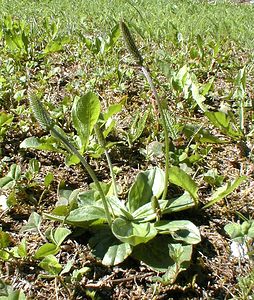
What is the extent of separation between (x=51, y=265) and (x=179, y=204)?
21.2 inches

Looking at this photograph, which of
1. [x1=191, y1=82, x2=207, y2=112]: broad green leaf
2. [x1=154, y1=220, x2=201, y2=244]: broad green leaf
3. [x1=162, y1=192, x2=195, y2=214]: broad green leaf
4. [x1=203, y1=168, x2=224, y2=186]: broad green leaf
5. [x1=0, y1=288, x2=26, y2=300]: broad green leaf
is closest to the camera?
[x1=0, y1=288, x2=26, y2=300]: broad green leaf

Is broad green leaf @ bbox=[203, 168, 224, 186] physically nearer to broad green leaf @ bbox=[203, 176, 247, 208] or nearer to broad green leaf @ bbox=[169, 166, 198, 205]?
broad green leaf @ bbox=[203, 176, 247, 208]

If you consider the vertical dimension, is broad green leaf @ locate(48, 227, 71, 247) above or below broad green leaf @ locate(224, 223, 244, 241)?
above

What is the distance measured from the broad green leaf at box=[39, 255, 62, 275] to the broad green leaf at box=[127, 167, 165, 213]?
0.36m

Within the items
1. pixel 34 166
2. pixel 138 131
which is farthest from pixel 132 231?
pixel 138 131

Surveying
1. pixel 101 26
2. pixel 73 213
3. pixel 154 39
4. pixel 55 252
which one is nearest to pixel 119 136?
pixel 73 213

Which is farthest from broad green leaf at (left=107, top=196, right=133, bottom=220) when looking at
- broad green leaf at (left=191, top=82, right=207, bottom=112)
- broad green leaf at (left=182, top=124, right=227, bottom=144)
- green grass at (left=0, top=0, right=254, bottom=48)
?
green grass at (left=0, top=0, right=254, bottom=48)

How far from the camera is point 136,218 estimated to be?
177 cm

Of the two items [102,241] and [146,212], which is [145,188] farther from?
[102,241]

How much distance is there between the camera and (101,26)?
386cm

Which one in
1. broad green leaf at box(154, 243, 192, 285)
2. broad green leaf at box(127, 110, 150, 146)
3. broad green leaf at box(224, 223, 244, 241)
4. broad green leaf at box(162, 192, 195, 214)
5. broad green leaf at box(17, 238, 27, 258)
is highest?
broad green leaf at box(127, 110, 150, 146)

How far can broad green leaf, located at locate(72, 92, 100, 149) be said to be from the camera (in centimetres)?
203

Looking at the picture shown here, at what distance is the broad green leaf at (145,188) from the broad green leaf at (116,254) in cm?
19

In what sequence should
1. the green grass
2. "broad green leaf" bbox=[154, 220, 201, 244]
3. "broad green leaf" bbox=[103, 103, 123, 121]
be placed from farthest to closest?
the green grass, "broad green leaf" bbox=[103, 103, 123, 121], "broad green leaf" bbox=[154, 220, 201, 244]
